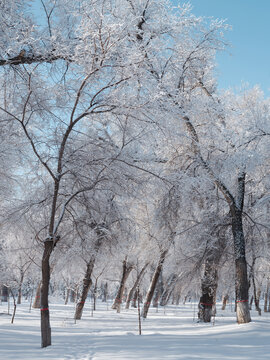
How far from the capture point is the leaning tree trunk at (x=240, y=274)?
11.8 metres

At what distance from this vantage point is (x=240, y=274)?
1227cm

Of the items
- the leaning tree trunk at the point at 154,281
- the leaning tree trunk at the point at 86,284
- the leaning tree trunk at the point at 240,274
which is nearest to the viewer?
the leaning tree trunk at the point at 240,274

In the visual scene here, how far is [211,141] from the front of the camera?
1355 centimetres

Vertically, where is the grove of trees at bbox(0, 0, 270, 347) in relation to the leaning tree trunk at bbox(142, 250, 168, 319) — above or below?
above

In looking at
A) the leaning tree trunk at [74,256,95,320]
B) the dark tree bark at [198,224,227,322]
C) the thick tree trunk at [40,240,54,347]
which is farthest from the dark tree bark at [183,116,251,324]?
the leaning tree trunk at [74,256,95,320]

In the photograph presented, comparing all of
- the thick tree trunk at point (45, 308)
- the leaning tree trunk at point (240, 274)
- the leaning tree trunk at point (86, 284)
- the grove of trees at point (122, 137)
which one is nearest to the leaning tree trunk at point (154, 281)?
the grove of trees at point (122, 137)

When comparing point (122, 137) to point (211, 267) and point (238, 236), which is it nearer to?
point (238, 236)

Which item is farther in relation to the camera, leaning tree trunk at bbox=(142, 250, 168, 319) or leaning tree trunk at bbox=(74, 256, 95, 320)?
leaning tree trunk at bbox=(142, 250, 168, 319)

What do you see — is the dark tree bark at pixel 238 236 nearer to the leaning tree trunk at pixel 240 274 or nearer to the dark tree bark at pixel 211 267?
the leaning tree trunk at pixel 240 274

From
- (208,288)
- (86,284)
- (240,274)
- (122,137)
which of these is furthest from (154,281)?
(122,137)

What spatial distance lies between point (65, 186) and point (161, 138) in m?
2.89

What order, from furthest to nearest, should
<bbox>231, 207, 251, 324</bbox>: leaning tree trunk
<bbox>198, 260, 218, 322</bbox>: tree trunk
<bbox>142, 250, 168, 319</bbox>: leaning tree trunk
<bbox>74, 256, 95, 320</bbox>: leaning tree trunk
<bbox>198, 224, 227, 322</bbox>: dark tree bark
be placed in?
<bbox>142, 250, 168, 319</bbox>: leaning tree trunk
<bbox>74, 256, 95, 320</bbox>: leaning tree trunk
<bbox>198, 260, 218, 322</bbox>: tree trunk
<bbox>198, 224, 227, 322</bbox>: dark tree bark
<bbox>231, 207, 251, 324</bbox>: leaning tree trunk

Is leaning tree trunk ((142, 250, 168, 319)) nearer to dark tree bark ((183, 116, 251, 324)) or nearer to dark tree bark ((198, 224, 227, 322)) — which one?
dark tree bark ((198, 224, 227, 322))

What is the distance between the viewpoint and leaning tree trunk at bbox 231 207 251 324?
11.8 meters
